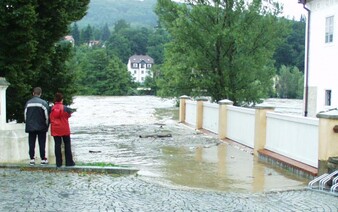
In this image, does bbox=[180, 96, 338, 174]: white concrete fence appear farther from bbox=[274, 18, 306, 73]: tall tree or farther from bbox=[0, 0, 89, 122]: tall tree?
bbox=[274, 18, 306, 73]: tall tree

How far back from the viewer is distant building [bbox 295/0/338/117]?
2133cm

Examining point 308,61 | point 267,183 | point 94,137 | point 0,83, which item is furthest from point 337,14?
point 0,83

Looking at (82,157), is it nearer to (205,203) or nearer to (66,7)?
(66,7)

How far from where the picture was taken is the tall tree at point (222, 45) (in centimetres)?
2925

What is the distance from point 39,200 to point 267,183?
486cm

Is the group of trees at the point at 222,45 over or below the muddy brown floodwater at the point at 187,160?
over

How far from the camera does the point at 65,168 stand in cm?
990

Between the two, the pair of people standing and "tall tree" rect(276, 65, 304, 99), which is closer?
the pair of people standing

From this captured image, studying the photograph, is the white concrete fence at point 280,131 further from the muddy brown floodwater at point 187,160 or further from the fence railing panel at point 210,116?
the muddy brown floodwater at point 187,160

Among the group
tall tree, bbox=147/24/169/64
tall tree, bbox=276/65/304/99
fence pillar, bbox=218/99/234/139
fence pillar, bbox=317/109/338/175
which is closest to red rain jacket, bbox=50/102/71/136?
fence pillar, bbox=317/109/338/175

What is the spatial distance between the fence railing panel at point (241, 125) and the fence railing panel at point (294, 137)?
1.58m

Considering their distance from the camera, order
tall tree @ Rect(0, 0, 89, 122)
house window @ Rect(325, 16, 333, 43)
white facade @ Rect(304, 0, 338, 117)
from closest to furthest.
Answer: tall tree @ Rect(0, 0, 89, 122) → white facade @ Rect(304, 0, 338, 117) → house window @ Rect(325, 16, 333, 43)

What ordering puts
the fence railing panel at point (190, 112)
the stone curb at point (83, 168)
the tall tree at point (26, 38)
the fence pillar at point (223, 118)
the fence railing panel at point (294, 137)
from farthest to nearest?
the fence railing panel at point (190, 112), the fence pillar at point (223, 118), the tall tree at point (26, 38), the fence railing panel at point (294, 137), the stone curb at point (83, 168)

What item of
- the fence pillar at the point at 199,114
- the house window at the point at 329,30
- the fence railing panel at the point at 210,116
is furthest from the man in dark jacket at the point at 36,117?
the house window at the point at 329,30
